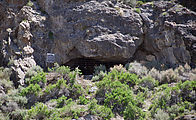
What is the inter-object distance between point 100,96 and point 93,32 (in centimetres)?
420

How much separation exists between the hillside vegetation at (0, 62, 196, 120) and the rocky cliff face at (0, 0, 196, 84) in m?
1.29

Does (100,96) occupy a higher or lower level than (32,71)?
lower

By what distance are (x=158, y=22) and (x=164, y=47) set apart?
1660 millimetres

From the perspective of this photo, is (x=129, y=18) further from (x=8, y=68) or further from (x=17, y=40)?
(x=8, y=68)

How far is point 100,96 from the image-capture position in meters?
8.13

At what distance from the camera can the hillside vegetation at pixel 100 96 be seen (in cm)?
696

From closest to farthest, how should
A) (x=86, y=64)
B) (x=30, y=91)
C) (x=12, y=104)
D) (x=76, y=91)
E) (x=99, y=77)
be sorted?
(x=12, y=104), (x=30, y=91), (x=76, y=91), (x=99, y=77), (x=86, y=64)

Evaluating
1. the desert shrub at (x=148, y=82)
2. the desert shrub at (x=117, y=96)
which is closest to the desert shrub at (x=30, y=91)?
the desert shrub at (x=117, y=96)

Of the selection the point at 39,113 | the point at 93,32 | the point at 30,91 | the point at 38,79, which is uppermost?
the point at 93,32

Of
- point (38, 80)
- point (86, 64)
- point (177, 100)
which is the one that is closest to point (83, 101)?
point (38, 80)

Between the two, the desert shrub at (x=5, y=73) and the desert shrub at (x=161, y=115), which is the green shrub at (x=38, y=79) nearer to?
the desert shrub at (x=5, y=73)

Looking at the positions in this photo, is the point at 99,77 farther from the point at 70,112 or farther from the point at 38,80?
the point at 70,112

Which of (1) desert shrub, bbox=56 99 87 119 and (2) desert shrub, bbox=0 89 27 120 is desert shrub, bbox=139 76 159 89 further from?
(2) desert shrub, bbox=0 89 27 120

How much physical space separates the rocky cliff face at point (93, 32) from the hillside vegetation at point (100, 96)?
4.25 feet
